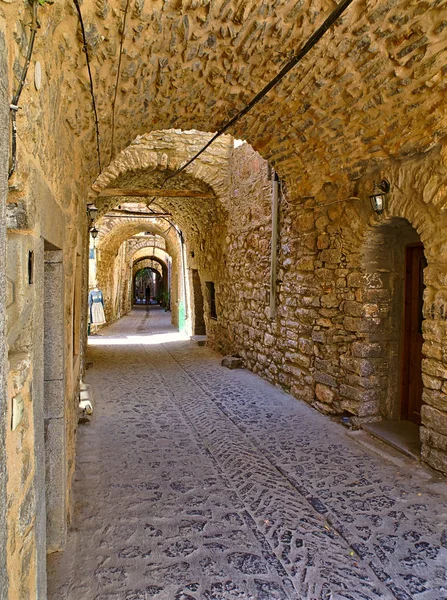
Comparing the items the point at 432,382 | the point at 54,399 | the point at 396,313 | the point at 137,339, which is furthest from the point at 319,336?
the point at 137,339

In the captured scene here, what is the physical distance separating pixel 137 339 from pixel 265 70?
9782 mm

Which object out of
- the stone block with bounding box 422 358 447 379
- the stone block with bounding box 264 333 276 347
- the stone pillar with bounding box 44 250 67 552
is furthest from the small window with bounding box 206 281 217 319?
the stone pillar with bounding box 44 250 67 552

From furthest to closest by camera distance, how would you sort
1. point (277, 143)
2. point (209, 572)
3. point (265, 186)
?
1. point (265, 186)
2. point (277, 143)
3. point (209, 572)

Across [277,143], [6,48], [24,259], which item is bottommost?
[24,259]

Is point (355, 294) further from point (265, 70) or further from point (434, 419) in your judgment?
point (265, 70)

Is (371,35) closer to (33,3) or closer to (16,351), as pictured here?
(33,3)

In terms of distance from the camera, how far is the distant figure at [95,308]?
13.7m

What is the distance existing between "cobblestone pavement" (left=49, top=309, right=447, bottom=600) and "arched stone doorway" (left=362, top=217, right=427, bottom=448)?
74 centimetres

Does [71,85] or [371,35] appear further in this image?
[371,35]

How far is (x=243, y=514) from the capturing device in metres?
2.97

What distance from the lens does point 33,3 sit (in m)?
1.37

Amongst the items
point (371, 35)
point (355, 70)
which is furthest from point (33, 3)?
point (355, 70)

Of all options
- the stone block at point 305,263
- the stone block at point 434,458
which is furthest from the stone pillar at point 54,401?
the stone block at point 305,263

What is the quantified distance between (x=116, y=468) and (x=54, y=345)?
170cm
